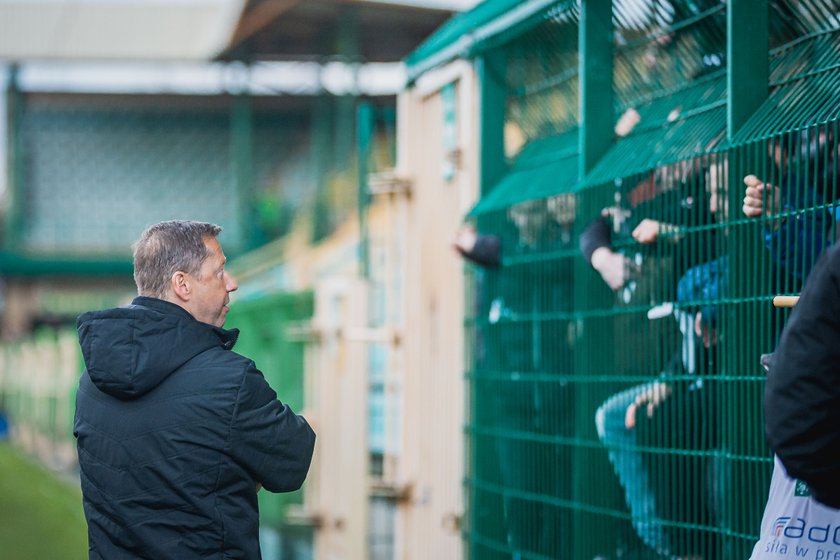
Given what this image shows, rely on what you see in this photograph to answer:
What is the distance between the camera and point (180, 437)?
10.9 ft

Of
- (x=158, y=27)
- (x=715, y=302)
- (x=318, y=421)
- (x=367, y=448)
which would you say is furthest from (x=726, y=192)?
(x=158, y=27)

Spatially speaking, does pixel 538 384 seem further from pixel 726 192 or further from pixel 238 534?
pixel 238 534

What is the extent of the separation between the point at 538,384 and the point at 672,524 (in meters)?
1.21

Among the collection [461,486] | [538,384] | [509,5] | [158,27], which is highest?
[158,27]

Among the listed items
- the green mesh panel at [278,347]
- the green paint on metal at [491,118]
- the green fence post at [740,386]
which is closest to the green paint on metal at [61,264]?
the green mesh panel at [278,347]

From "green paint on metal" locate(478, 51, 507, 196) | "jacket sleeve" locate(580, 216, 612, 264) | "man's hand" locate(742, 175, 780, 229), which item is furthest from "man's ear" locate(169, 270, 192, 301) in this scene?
"green paint on metal" locate(478, 51, 507, 196)

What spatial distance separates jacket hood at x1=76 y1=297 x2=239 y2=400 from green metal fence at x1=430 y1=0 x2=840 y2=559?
5.51 ft

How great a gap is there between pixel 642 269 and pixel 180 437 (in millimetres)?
1987

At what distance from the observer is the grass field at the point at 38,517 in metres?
11.8

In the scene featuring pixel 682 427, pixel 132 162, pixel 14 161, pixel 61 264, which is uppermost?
pixel 132 162

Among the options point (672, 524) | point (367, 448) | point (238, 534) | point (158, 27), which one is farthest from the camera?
point (158, 27)

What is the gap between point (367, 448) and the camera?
7488mm

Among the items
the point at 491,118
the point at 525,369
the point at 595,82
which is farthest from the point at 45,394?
the point at 595,82

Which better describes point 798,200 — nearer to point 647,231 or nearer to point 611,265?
point 647,231
